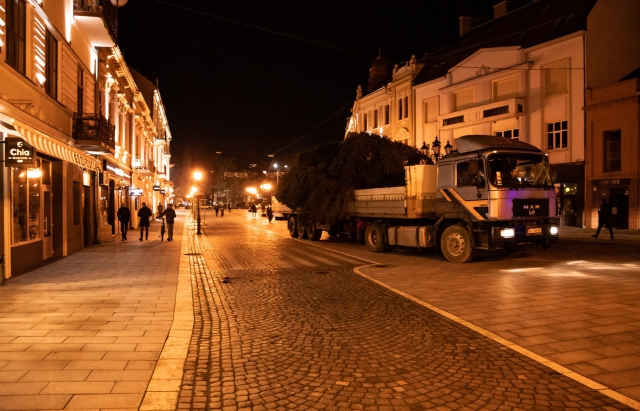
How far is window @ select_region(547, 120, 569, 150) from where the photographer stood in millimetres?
27109

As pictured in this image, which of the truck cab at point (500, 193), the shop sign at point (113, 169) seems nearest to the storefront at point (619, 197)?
the truck cab at point (500, 193)

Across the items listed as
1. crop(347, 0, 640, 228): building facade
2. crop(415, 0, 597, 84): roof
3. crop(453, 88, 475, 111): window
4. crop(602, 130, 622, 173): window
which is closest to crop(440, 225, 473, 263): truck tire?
crop(347, 0, 640, 228): building facade

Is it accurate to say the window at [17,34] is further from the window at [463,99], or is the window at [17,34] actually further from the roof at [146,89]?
the roof at [146,89]

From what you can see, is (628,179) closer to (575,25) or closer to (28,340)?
(575,25)

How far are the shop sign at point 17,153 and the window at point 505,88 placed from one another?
26.2 metres

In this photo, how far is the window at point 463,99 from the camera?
1264 inches

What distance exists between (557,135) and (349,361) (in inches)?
1041

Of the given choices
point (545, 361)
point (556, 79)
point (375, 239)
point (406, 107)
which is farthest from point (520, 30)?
point (545, 361)

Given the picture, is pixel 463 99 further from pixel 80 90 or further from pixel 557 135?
pixel 80 90

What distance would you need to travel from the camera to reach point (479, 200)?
12180 mm

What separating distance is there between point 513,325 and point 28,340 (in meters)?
6.08

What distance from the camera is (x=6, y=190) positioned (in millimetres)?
9891

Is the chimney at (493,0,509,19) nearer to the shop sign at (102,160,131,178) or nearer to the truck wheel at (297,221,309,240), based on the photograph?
the truck wheel at (297,221,309,240)

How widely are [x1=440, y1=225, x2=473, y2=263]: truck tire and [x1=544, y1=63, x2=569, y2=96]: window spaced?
1817 cm
